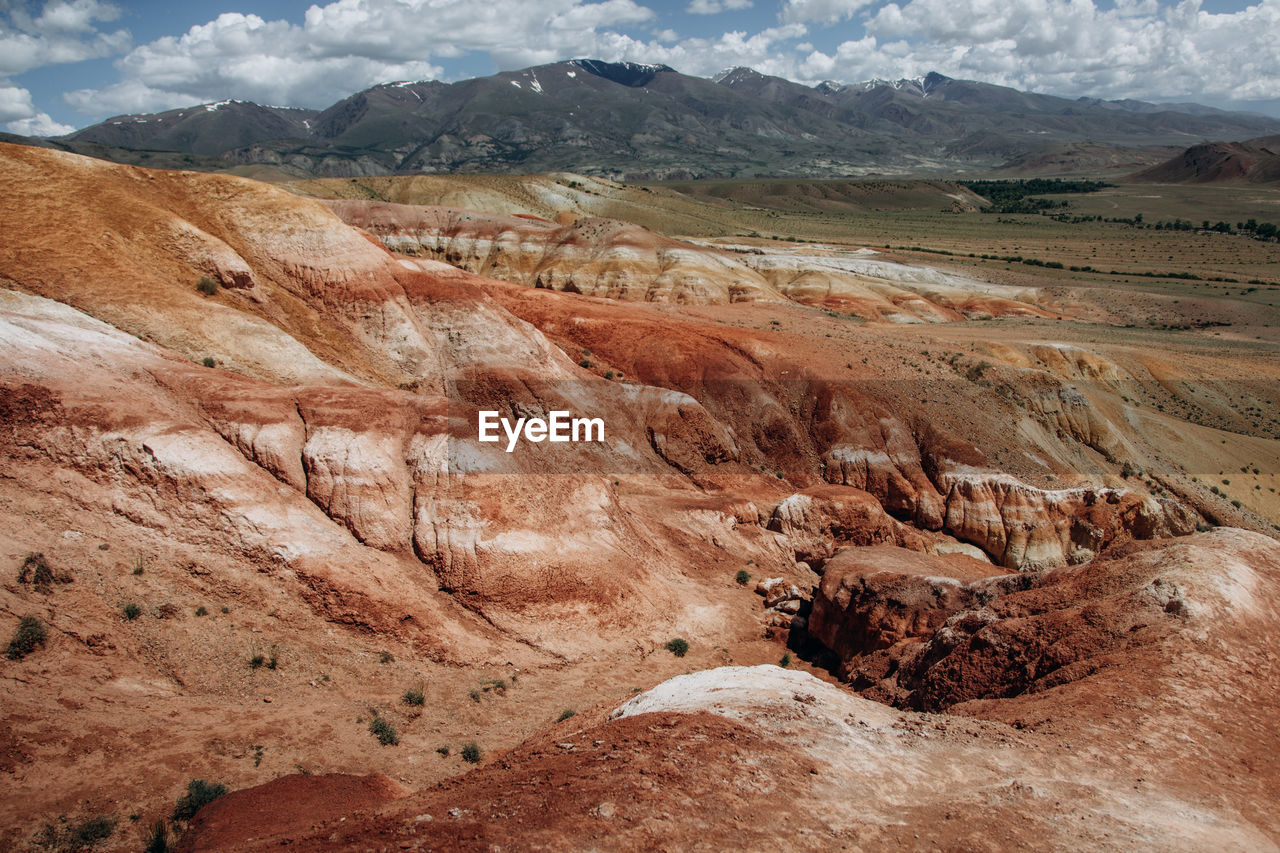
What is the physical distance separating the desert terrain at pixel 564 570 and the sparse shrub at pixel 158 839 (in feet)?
0.30

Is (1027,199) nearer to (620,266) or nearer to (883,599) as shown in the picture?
(620,266)

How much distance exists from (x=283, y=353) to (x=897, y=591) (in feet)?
70.5

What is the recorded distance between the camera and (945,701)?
46.7ft

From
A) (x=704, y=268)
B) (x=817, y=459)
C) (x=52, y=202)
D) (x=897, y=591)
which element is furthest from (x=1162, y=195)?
(x=52, y=202)

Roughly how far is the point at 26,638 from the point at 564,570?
39.6 feet

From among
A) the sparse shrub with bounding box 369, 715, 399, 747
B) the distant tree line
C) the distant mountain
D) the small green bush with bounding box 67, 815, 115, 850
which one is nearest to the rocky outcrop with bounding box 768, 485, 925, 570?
the sparse shrub with bounding box 369, 715, 399, 747

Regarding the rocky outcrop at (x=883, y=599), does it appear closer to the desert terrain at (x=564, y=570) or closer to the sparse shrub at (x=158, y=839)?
the desert terrain at (x=564, y=570)

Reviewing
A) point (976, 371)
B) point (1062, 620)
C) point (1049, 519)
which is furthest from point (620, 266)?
point (1062, 620)

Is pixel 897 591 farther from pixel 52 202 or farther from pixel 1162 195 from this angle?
pixel 1162 195

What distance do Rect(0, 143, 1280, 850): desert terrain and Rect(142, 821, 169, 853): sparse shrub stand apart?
0.09 m

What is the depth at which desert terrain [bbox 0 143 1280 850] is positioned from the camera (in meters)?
9.99

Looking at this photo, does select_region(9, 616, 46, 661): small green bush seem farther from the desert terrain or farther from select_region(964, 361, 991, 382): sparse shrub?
select_region(964, 361, 991, 382): sparse shrub

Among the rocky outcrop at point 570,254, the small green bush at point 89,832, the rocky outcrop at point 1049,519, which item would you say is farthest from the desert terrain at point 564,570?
the rocky outcrop at point 570,254

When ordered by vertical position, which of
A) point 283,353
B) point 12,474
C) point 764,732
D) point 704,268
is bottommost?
point 764,732
